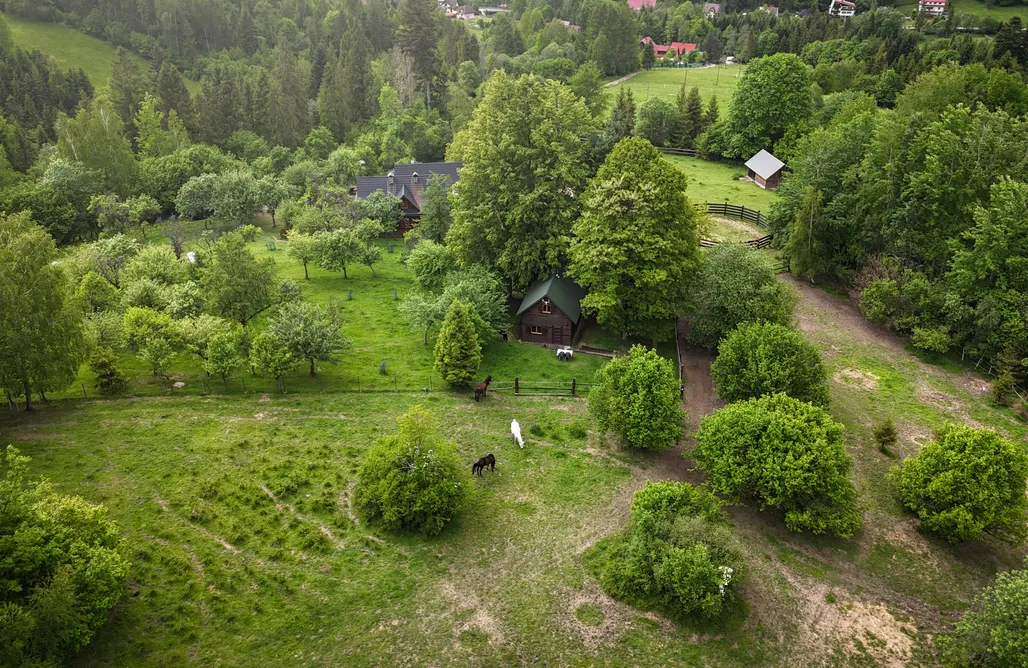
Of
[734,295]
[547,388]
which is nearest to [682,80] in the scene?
[734,295]

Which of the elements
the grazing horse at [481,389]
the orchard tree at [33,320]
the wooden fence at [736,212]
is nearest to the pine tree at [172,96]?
the orchard tree at [33,320]

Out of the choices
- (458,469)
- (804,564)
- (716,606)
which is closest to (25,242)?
(458,469)

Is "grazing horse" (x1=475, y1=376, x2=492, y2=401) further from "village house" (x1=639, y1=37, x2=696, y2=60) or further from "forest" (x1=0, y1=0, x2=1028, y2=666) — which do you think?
"village house" (x1=639, y1=37, x2=696, y2=60)

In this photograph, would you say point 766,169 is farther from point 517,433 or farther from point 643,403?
point 517,433

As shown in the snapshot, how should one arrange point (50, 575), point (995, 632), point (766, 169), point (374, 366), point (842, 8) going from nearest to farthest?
point (50, 575) < point (995, 632) < point (374, 366) < point (766, 169) < point (842, 8)

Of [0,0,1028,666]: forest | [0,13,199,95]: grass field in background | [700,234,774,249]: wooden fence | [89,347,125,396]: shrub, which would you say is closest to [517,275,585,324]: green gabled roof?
[0,0,1028,666]: forest
